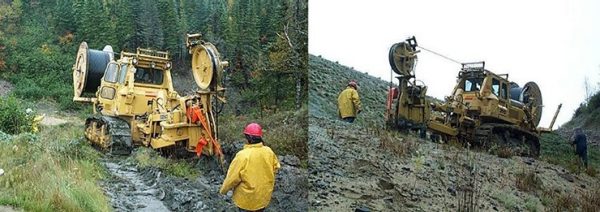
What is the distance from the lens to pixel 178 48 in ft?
12.0

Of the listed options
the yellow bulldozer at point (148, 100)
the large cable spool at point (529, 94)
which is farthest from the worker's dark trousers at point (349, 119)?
the large cable spool at point (529, 94)

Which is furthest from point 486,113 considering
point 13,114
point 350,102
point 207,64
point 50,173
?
point 13,114

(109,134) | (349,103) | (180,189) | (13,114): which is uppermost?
(349,103)

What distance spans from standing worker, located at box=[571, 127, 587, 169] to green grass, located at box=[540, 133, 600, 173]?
0.07 feet

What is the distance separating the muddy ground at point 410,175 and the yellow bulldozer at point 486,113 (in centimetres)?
8

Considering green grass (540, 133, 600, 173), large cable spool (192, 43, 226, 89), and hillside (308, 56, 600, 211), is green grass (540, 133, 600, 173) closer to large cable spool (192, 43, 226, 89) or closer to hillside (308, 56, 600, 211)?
hillside (308, 56, 600, 211)

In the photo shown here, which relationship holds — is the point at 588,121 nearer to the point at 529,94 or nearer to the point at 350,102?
the point at 529,94

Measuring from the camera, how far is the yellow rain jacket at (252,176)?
3117mm

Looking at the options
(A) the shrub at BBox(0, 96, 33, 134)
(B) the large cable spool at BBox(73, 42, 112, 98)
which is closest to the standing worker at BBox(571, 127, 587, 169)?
(B) the large cable spool at BBox(73, 42, 112, 98)

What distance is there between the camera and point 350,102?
3381 mm

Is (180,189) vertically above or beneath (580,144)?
beneath

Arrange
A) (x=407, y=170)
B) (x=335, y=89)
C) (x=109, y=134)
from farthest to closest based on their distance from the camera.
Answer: (x=109, y=134), (x=335, y=89), (x=407, y=170)

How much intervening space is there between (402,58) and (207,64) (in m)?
1.08

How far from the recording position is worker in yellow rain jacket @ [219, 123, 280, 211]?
3.12 metres
